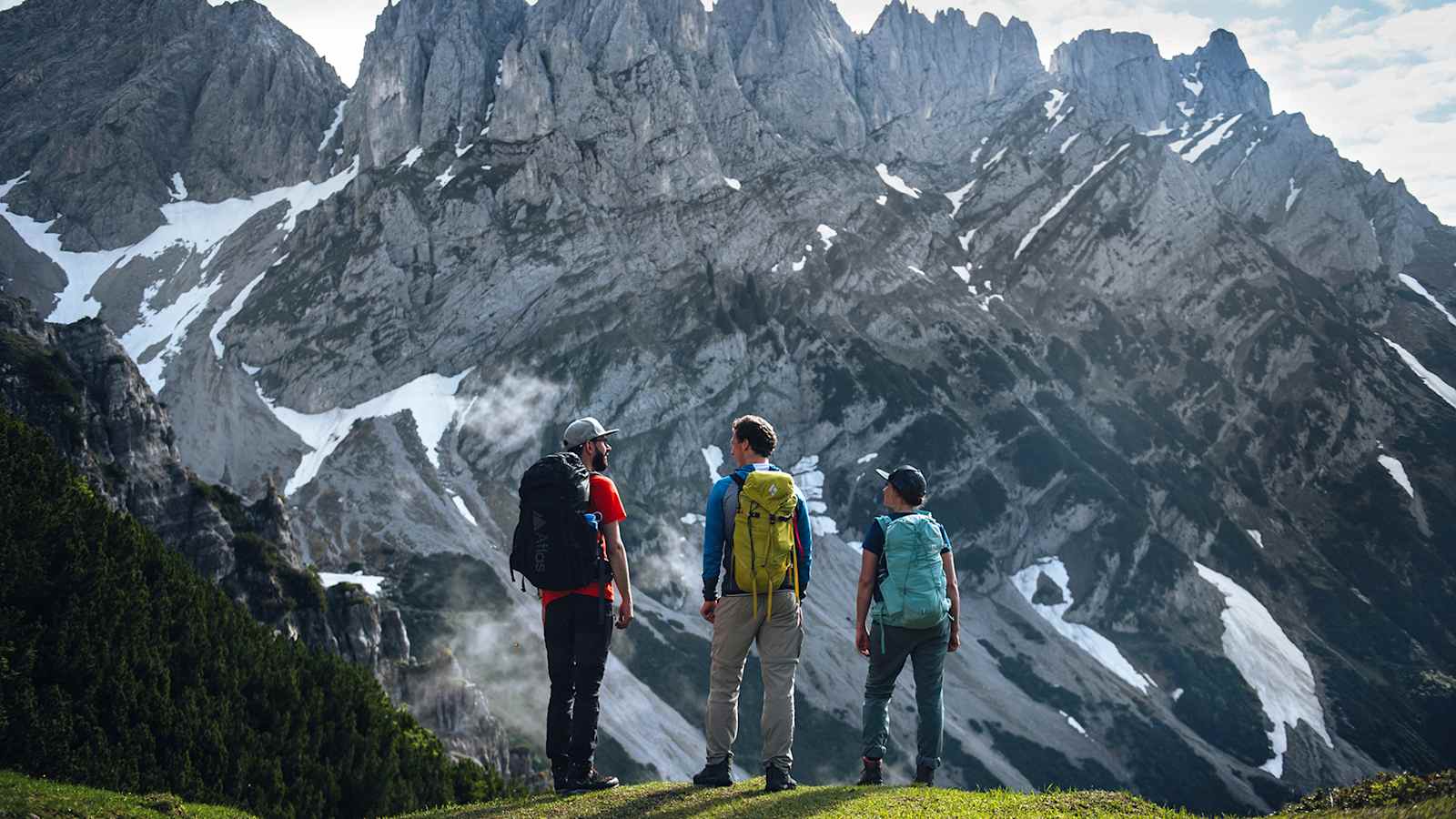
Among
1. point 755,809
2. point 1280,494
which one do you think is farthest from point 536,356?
point 755,809

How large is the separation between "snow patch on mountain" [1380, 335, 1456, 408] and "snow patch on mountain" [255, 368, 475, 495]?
171243 millimetres

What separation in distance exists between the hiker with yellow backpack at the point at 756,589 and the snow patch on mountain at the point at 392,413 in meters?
131

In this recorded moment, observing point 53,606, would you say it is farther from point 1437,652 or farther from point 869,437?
point 1437,652

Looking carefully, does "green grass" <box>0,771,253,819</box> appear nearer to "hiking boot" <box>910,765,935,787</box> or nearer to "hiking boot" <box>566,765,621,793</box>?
"hiking boot" <box>566,765,621,793</box>

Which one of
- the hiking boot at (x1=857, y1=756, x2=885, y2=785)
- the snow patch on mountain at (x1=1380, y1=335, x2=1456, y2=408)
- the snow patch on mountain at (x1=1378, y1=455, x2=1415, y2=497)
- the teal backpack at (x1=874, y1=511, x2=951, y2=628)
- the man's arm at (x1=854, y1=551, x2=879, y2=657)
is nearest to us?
the teal backpack at (x1=874, y1=511, x2=951, y2=628)

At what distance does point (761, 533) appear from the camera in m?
11.3

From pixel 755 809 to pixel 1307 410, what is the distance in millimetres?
192910

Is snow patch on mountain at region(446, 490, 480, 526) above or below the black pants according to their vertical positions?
above

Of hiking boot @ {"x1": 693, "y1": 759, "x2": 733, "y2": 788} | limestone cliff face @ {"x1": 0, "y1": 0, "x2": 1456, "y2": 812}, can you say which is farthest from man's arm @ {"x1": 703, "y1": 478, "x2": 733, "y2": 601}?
limestone cliff face @ {"x1": 0, "y1": 0, "x2": 1456, "y2": 812}

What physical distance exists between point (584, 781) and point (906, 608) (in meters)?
4.25

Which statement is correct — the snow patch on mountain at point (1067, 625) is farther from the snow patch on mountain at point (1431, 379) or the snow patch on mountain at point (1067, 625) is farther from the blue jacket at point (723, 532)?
the blue jacket at point (723, 532)

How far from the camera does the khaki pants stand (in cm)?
1143

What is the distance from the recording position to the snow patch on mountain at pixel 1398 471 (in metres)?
168

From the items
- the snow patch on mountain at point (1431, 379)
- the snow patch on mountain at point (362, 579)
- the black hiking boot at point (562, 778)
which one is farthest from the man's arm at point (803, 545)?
the snow patch on mountain at point (1431, 379)
